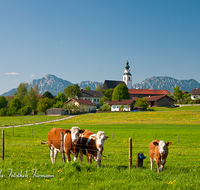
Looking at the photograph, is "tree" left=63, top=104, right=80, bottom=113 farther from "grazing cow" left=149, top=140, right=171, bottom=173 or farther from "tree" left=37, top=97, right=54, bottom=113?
"grazing cow" left=149, top=140, right=171, bottom=173

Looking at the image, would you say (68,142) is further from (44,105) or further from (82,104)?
(82,104)

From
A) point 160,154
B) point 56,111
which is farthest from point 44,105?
point 160,154

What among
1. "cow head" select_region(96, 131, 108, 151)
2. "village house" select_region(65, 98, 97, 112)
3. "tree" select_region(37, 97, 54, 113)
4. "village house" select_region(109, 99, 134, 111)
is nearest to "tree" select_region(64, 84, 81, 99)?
"village house" select_region(65, 98, 97, 112)

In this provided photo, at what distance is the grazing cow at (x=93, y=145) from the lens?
11820mm

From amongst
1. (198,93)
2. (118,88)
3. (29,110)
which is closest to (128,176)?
(29,110)

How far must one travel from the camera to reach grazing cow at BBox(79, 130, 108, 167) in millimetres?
11820

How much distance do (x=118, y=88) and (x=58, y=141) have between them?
117000mm

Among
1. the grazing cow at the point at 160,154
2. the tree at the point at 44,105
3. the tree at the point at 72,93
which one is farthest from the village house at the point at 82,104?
the grazing cow at the point at 160,154

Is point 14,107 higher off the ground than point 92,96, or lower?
lower

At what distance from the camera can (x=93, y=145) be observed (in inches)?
484

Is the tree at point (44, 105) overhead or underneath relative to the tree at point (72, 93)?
underneath

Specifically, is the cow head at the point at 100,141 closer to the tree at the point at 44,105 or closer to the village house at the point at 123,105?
the village house at the point at 123,105

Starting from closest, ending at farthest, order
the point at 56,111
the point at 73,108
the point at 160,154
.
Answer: the point at 160,154, the point at 56,111, the point at 73,108

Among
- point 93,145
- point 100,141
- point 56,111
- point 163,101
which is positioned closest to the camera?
point 100,141
